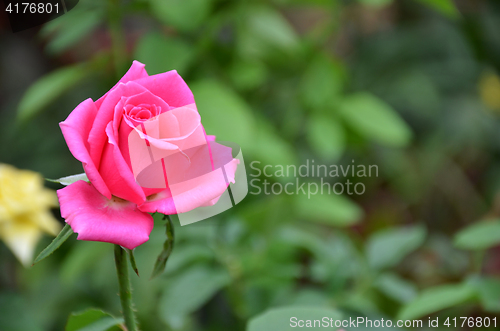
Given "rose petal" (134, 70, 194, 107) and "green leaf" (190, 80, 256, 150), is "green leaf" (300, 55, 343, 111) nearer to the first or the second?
"green leaf" (190, 80, 256, 150)

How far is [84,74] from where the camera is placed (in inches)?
25.7

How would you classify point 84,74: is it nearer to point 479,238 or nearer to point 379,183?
point 479,238

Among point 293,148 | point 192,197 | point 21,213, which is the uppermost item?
point 192,197

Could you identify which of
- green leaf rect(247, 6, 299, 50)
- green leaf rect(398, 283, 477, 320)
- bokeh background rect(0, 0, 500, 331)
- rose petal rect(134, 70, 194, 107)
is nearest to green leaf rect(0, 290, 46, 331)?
bokeh background rect(0, 0, 500, 331)

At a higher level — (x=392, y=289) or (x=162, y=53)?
(x=162, y=53)

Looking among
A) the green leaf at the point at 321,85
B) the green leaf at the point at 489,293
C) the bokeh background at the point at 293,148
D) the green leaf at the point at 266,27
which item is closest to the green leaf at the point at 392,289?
the bokeh background at the point at 293,148

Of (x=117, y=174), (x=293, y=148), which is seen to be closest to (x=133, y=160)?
(x=117, y=174)

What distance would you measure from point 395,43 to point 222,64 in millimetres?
874

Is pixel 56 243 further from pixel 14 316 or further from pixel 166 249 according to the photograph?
pixel 14 316

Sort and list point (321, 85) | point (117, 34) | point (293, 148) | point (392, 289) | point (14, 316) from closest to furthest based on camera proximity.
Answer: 1. point (14, 316)
2. point (392, 289)
3. point (117, 34)
4. point (321, 85)
5. point (293, 148)

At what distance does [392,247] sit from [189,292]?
265 mm

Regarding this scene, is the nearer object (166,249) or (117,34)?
(166,249)

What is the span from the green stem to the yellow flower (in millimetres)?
275

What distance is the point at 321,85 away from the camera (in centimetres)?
75
